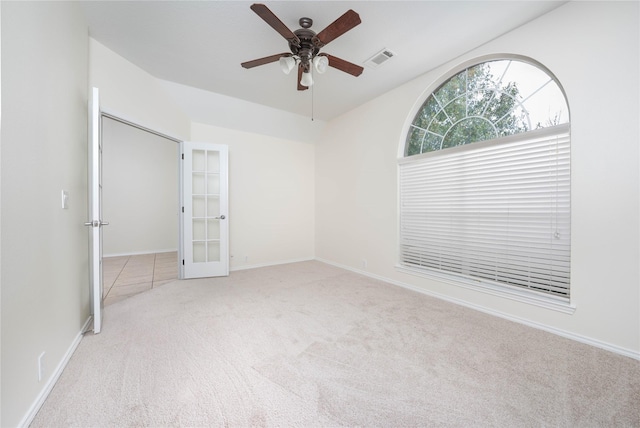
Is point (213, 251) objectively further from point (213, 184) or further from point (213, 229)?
point (213, 184)

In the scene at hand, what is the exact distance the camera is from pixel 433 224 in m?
3.05

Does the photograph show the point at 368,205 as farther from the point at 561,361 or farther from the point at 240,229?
the point at 561,361

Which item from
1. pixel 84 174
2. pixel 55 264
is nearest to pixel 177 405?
pixel 55 264

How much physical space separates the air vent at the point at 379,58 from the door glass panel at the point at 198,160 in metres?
2.73

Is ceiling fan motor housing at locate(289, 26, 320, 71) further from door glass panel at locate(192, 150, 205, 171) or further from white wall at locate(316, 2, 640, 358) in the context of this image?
door glass panel at locate(192, 150, 205, 171)

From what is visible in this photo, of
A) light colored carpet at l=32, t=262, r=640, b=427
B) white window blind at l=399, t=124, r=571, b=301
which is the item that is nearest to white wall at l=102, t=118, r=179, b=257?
light colored carpet at l=32, t=262, r=640, b=427

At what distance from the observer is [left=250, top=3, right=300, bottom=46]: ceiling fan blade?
5.03 feet

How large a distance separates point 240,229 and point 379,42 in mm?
3367

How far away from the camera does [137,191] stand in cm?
554

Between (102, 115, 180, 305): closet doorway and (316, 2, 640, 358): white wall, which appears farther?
(102, 115, 180, 305): closet doorway

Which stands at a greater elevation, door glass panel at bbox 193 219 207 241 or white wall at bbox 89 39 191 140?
Answer: white wall at bbox 89 39 191 140

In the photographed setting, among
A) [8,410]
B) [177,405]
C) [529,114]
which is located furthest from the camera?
[529,114]

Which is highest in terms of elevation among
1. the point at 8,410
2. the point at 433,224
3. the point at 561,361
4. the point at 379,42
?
the point at 379,42

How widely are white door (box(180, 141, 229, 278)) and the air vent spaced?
2404 millimetres
